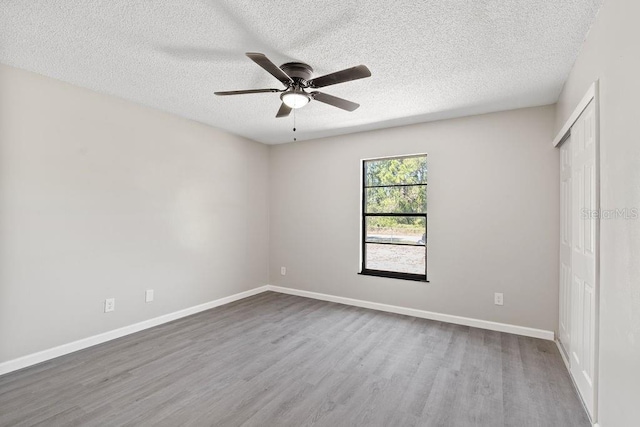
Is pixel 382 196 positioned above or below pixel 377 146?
below

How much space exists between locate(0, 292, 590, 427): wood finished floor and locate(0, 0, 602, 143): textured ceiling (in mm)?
2525

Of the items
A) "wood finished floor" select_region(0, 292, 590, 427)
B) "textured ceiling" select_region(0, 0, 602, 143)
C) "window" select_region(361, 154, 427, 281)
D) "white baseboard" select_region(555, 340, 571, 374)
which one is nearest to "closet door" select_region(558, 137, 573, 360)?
"white baseboard" select_region(555, 340, 571, 374)

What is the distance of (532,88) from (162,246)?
430 cm

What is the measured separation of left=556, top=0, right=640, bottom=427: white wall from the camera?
133 cm

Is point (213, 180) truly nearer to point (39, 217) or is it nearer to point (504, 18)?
point (39, 217)

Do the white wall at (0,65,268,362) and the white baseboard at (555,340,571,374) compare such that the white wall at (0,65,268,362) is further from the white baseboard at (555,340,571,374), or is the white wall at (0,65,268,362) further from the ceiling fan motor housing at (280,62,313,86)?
the white baseboard at (555,340,571,374)

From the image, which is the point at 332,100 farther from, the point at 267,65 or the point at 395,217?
the point at 395,217

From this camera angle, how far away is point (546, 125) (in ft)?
10.8

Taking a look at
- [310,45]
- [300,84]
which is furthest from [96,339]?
[310,45]

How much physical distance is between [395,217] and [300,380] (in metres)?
2.55

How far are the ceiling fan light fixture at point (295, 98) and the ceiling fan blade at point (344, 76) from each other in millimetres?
121

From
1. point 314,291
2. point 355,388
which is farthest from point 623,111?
point 314,291

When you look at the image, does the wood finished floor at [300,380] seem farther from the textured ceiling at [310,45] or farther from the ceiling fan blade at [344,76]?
the textured ceiling at [310,45]

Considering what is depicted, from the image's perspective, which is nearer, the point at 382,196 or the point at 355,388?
the point at 355,388
